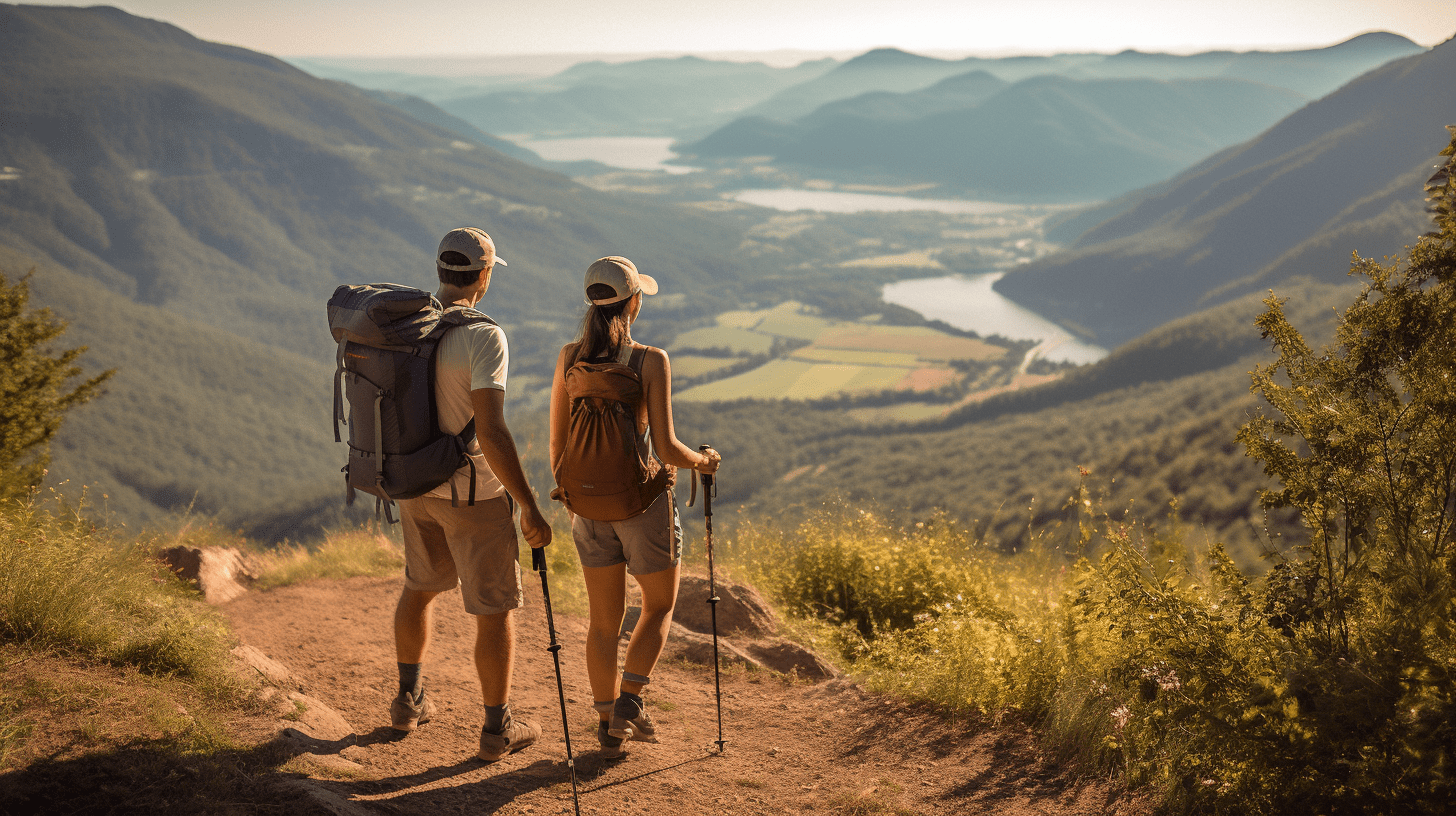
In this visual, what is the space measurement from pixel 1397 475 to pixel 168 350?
126 metres

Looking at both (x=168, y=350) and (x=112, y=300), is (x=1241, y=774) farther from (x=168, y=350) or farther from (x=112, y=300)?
(x=112, y=300)

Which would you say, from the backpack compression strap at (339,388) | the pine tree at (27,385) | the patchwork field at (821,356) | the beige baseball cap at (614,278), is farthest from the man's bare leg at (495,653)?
the patchwork field at (821,356)

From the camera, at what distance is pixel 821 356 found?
400ft

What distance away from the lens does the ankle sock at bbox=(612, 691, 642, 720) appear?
3.69 metres

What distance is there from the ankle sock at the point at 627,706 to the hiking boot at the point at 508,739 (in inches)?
16.7

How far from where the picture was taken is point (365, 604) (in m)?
6.03

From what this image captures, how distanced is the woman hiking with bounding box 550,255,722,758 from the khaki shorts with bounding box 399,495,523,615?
0.28 metres

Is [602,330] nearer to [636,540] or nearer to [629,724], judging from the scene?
[636,540]

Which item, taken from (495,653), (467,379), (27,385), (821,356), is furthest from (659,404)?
(821,356)

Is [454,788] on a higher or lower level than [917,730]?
higher

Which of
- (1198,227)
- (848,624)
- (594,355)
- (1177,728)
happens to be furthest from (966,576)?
(1198,227)

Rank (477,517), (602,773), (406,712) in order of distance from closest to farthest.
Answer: (477,517)
(602,773)
(406,712)

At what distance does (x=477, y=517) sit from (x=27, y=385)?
19.4 feet

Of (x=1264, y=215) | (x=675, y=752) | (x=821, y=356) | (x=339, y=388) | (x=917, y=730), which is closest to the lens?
(x=339, y=388)
